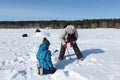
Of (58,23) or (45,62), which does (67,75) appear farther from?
(58,23)

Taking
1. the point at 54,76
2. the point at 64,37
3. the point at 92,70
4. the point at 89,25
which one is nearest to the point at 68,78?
the point at 54,76

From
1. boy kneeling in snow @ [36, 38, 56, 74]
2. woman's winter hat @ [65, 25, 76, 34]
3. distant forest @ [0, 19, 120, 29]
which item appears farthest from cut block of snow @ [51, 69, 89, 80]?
distant forest @ [0, 19, 120, 29]

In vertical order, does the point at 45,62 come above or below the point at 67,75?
above

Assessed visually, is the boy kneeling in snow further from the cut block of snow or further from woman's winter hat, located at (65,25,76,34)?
woman's winter hat, located at (65,25,76,34)

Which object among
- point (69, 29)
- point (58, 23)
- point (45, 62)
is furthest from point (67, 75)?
point (58, 23)

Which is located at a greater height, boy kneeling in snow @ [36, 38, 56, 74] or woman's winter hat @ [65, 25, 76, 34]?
woman's winter hat @ [65, 25, 76, 34]

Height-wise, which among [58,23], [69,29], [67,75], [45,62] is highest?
[69,29]

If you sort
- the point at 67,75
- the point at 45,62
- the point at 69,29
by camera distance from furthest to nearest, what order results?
the point at 69,29 < the point at 45,62 < the point at 67,75

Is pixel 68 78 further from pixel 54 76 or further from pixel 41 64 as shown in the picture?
pixel 41 64

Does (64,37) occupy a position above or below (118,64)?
above

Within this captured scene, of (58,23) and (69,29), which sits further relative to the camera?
(58,23)

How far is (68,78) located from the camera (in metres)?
7.46

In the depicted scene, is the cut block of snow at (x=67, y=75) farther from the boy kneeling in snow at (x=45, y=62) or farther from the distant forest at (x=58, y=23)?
the distant forest at (x=58, y=23)

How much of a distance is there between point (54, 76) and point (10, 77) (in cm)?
124
